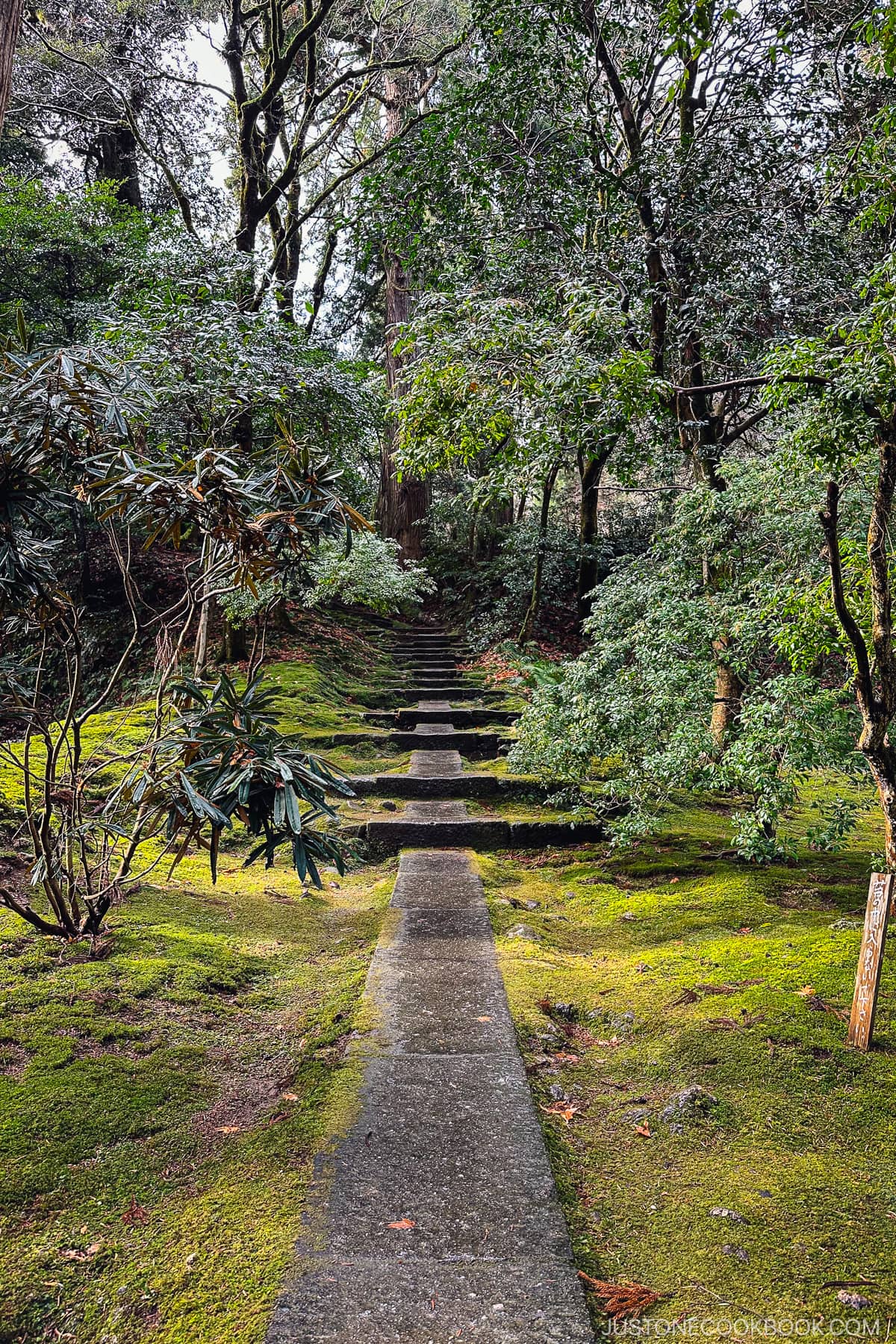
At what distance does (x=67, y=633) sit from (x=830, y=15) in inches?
249

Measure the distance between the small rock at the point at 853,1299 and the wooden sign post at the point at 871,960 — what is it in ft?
3.07

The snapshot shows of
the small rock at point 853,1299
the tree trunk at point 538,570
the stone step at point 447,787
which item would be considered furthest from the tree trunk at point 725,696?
the tree trunk at point 538,570

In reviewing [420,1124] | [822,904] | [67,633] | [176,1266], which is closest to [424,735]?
[822,904]

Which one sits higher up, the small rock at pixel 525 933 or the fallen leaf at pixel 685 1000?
the fallen leaf at pixel 685 1000

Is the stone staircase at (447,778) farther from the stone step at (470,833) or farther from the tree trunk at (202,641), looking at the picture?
the tree trunk at (202,641)

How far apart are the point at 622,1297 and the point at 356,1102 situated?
0.86m

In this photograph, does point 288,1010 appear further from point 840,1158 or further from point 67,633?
point 840,1158

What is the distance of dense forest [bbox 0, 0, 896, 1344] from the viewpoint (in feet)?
7.75

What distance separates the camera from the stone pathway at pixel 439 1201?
142 centimetres

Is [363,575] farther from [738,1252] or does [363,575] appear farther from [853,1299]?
A: [853,1299]

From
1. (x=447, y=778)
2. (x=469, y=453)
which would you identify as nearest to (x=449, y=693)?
(x=447, y=778)

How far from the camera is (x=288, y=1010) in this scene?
9.34 feet

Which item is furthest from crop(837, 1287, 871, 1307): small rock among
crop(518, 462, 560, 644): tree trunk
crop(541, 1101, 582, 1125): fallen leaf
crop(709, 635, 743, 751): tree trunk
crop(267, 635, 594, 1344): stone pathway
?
crop(518, 462, 560, 644): tree trunk

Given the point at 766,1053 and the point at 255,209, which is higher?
the point at 255,209
